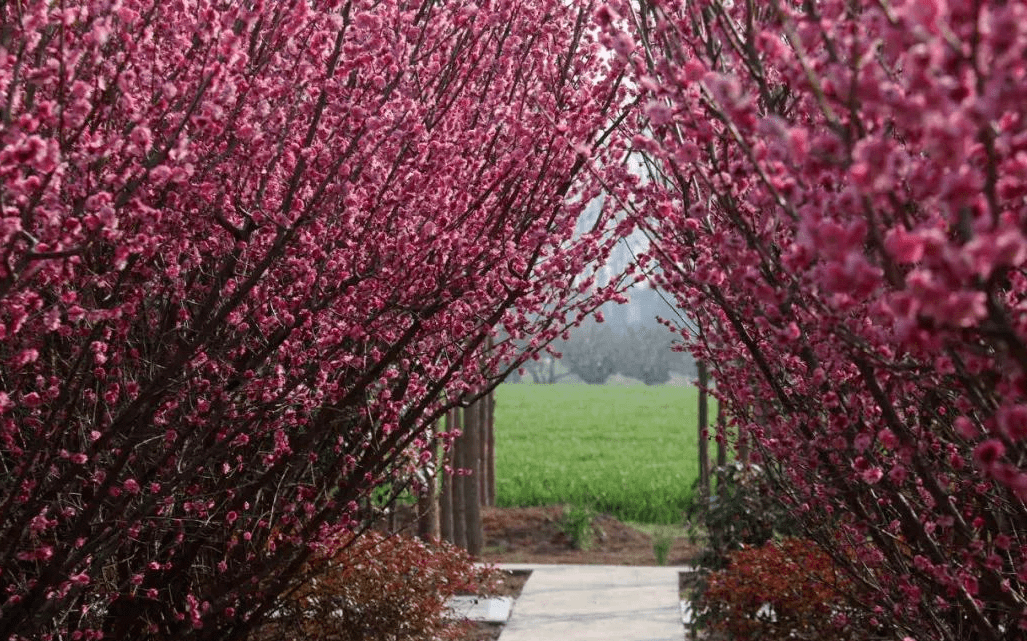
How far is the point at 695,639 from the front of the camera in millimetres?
9047

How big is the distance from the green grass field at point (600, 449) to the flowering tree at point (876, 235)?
12839mm

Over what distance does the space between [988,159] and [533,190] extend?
3724mm

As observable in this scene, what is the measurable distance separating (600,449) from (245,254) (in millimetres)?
28923

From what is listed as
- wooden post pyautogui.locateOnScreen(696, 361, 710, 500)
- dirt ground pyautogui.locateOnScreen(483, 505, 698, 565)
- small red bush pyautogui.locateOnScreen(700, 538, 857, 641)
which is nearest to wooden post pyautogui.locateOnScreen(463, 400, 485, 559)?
dirt ground pyautogui.locateOnScreen(483, 505, 698, 565)

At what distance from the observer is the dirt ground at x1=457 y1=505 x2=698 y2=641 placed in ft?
44.5

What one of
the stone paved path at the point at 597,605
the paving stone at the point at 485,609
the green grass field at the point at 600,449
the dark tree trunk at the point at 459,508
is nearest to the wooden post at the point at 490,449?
the green grass field at the point at 600,449

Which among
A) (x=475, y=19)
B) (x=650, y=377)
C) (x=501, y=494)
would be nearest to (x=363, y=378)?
(x=475, y=19)

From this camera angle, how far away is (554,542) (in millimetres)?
14484

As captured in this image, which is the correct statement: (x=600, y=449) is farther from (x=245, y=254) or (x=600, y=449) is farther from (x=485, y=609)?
(x=245, y=254)

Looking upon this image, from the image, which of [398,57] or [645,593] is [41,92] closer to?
[398,57]

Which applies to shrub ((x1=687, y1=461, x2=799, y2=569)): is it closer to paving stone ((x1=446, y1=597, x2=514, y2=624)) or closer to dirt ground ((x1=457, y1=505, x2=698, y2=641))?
paving stone ((x1=446, y1=597, x2=514, y2=624))

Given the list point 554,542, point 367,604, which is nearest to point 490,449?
point 554,542

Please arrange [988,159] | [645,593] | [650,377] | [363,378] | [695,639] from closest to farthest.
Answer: [988,159] < [363,378] < [695,639] < [645,593] < [650,377]

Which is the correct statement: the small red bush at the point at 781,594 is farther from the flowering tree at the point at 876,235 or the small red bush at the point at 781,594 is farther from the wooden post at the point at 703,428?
the wooden post at the point at 703,428
